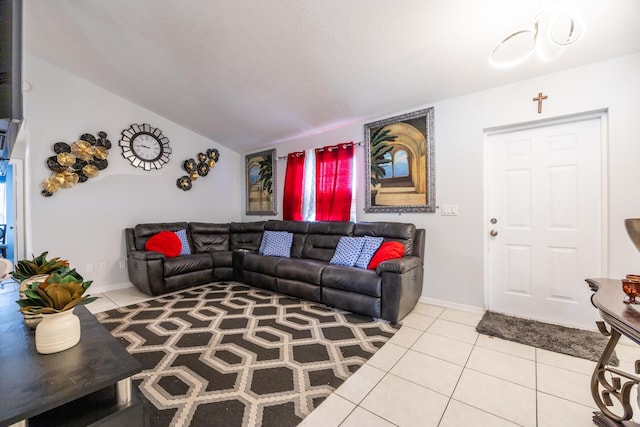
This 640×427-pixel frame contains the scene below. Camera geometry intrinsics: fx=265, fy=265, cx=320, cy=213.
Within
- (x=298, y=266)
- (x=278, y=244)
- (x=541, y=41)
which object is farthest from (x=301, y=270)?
(x=541, y=41)

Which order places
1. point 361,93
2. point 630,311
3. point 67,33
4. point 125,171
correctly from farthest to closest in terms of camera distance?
point 125,171, point 361,93, point 67,33, point 630,311

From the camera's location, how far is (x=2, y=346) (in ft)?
3.68

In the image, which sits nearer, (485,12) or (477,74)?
(485,12)

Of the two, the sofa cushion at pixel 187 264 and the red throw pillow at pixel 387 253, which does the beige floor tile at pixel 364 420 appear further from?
the sofa cushion at pixel 187 264

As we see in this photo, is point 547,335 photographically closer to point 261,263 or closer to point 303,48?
point 261,263

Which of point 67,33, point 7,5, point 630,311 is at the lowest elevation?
point 630,311

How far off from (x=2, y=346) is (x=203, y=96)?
322 cm

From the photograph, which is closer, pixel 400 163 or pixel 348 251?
pixel 348 251

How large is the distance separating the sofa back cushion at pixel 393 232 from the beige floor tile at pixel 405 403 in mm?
1536

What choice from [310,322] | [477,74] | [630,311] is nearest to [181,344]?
[310,322]

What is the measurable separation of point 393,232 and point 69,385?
111 inches

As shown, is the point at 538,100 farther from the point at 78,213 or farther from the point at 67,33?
the point at 78,213

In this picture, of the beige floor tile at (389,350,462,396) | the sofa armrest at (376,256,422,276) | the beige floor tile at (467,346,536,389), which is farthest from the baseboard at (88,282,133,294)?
the beige floor tile at (467,346,536,389)

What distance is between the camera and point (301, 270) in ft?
10.1
